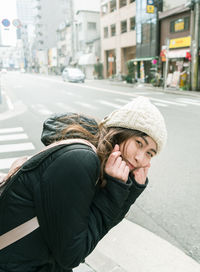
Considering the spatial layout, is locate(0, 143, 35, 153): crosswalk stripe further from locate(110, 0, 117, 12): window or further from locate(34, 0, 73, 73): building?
locate(34, 0, 73, 73): building

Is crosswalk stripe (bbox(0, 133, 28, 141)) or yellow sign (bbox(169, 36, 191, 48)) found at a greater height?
yellow sign (bbox(169, 36, 191, 48))

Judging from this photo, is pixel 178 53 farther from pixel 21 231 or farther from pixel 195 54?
pixel 21 231

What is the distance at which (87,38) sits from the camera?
164ft

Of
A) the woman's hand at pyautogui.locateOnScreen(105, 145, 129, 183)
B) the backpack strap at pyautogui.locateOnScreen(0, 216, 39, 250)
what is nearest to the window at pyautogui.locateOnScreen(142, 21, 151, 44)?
the woman's hand at pyautogui.locateOnScreen(105, 145, 129, 183)

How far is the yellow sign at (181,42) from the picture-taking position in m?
22.0

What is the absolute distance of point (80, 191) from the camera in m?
1.07

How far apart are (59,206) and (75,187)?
0.11 m

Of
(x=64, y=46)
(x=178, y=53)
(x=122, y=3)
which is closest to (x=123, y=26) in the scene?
(x=122, y=3)

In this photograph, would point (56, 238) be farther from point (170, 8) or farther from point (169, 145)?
point (170, 8)

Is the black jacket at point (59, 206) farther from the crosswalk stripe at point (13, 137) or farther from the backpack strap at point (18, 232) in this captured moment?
the crosswalk stripe at point (13, 137)

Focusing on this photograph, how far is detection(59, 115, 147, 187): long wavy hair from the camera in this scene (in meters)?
1.26

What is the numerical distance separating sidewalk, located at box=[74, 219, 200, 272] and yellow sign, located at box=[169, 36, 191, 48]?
22.2 m

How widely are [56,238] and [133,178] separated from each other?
486mm

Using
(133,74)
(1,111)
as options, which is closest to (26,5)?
(133,74)
